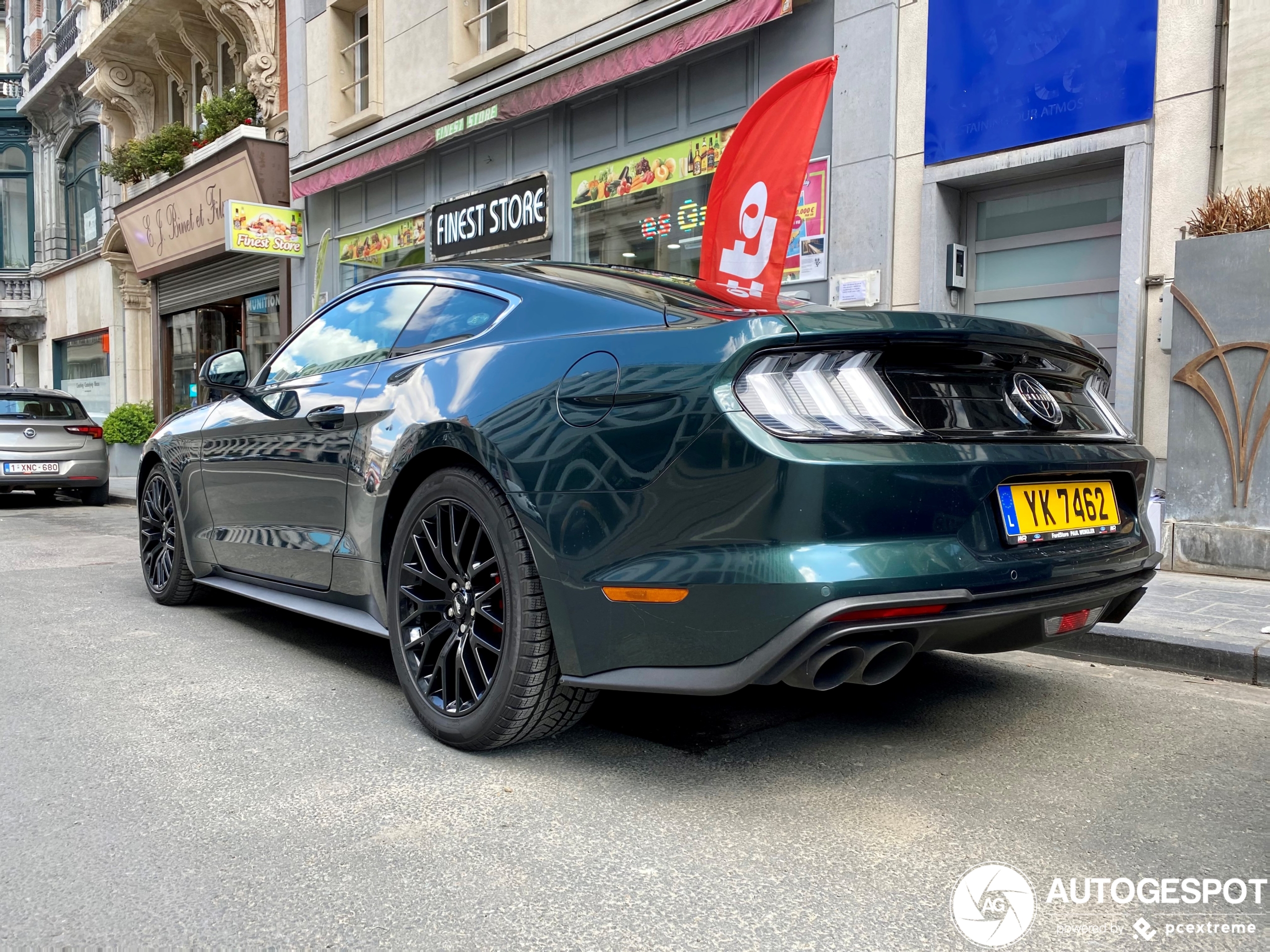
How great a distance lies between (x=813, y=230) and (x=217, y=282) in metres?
13.5

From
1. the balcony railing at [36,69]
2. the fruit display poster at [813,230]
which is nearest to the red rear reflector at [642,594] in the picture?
the fruit display poster at [813,230]

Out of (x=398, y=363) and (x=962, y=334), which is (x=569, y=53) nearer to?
(x=398, y=363)

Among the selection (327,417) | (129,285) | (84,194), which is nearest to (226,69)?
(129,285)

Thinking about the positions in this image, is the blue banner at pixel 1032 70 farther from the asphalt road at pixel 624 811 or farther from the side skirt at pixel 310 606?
the side skirt at pixel 310 606

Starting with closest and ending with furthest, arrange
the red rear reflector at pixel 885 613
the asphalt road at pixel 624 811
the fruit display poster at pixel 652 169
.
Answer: the asphalt road at pixel 624 811, the red rear reflector at pixel 885 613, the fruit display poster at pixel 652 169

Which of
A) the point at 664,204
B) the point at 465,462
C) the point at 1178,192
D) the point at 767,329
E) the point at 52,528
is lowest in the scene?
the point at 52,528

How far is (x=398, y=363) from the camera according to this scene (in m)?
3.28

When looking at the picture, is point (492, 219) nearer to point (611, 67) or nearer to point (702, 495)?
point (611, 67)

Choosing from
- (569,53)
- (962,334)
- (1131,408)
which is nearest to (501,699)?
(962,334)

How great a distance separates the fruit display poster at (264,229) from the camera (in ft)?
48.2

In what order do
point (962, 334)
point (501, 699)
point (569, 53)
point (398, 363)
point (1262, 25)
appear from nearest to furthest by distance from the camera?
point (962, 334) → point (501, 699) → point (398, 363) → point (1262, 25) → point (569, 53)

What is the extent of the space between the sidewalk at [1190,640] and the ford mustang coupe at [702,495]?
118 cm

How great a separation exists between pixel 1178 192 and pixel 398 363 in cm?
519

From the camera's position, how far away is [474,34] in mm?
12023
